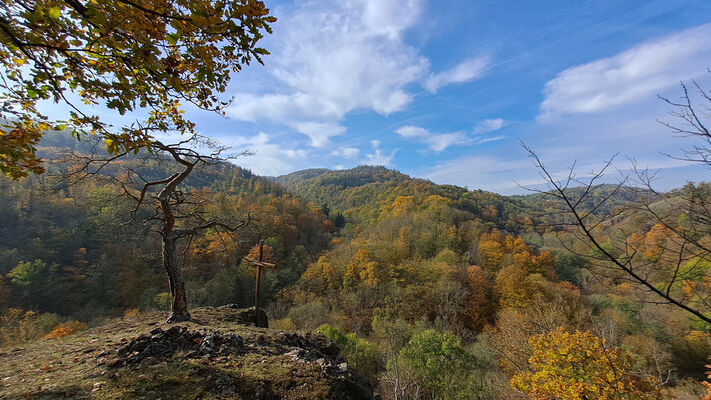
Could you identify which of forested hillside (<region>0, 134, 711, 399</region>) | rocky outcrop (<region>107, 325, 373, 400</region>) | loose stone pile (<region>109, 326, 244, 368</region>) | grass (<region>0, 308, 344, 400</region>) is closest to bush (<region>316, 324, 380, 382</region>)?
forested hillside (<region>0, 134, 711, 399</region>)

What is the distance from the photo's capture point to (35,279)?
79.2ft

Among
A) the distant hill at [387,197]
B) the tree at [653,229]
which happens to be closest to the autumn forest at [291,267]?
the tree at [653,229]

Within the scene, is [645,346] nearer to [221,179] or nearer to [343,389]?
[343,389]

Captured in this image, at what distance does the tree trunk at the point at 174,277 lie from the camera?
5.75 meters

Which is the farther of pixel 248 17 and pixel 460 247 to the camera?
pixel 460 247

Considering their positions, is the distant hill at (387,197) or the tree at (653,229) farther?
the distant hill at (387,197)

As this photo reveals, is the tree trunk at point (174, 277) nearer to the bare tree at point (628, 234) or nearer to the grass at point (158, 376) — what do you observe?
the grass at point (158, 376)

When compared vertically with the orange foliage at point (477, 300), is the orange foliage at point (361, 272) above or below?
above

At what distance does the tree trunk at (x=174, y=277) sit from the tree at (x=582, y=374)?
9500 millimetres

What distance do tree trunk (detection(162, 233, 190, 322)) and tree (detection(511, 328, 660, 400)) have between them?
31.2 feet

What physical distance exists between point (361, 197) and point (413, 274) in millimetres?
63973

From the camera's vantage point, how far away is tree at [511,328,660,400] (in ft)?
21.7

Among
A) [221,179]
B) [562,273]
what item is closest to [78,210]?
[221,179]

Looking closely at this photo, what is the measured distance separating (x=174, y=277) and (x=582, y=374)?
11006 millimetres
